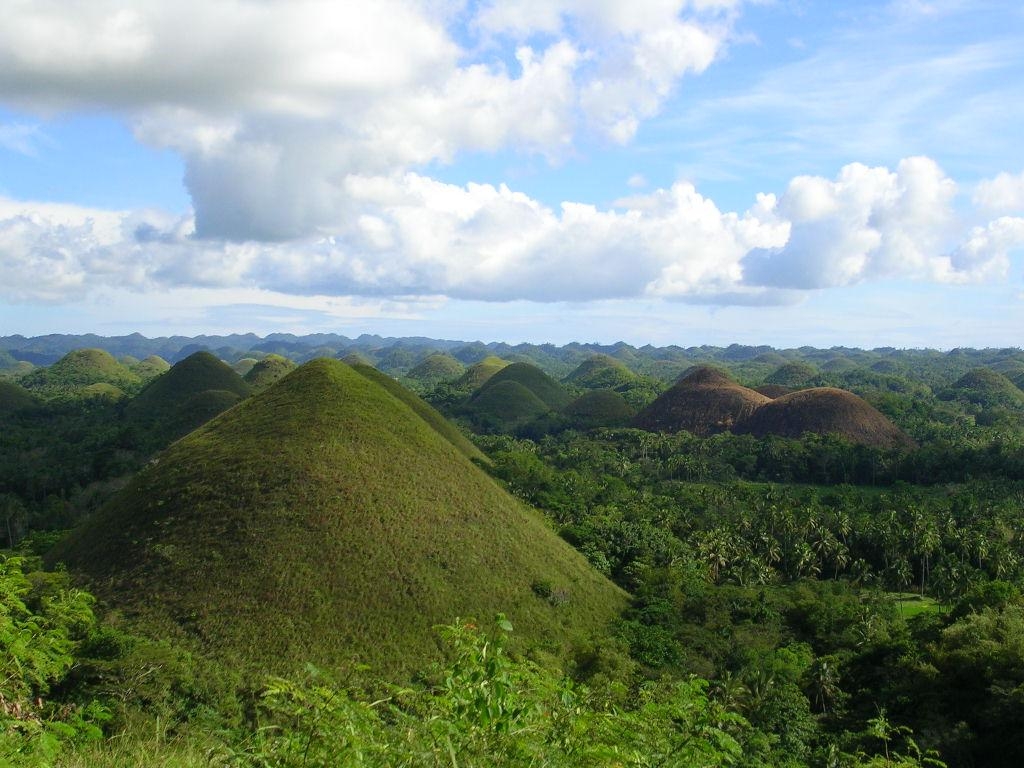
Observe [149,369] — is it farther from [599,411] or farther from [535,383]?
[599,411]

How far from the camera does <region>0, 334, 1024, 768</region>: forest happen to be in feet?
19.9

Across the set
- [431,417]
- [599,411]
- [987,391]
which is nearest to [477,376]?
[599,411]

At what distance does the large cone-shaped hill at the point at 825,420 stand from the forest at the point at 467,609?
53.4 ft

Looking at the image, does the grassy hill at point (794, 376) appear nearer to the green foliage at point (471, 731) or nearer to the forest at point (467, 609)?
the forest at point (467, 609)

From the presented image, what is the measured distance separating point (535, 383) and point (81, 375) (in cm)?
9210

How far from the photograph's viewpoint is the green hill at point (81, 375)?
13296cm

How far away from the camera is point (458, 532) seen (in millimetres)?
33469

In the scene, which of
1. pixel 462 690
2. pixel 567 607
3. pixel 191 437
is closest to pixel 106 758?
pixel 462 690

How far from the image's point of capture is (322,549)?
1161 inches

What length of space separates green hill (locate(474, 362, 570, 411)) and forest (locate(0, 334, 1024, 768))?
6186 centimetres

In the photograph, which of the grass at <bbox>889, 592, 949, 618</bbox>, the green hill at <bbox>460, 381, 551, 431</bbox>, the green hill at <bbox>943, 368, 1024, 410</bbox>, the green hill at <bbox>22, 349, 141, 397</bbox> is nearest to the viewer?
the grass at <bbox>889, 592, 949, 618</bbox>

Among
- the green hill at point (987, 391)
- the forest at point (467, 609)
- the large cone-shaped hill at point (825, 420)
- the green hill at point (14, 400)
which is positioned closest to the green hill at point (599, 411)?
the large cone-shaped hill at point (825, 420)

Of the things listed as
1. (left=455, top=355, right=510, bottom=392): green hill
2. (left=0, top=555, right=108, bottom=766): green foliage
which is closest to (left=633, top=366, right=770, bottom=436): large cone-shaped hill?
(left=455, top=355, right=510, bottom=392): green hill

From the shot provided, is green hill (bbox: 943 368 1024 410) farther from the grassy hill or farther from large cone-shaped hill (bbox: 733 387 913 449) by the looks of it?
large cone-shaped hill (bbox: 733 387 913 449)
